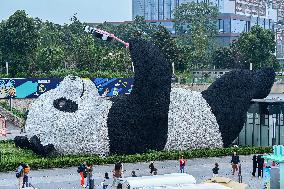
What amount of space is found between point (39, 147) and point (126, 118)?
17.8ft

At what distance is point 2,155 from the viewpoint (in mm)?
35375

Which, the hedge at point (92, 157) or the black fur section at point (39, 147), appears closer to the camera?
the hedge at point (92, 157)

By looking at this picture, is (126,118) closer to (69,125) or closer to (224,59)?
(69,125)

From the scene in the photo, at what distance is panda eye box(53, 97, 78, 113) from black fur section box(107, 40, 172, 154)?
2227 millimetres

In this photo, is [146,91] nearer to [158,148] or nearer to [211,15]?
[158,148]

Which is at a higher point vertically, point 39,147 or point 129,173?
point 39,147

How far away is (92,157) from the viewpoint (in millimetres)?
33938

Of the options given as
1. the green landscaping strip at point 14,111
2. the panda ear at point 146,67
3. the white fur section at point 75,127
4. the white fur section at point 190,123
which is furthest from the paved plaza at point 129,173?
the green landscaping strip at point 14,111

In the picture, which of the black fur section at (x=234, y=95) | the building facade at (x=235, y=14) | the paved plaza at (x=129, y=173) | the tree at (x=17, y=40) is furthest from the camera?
the building facade at (x=235, y=14)

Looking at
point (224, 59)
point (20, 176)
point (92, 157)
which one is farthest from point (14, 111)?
point (224, 59)

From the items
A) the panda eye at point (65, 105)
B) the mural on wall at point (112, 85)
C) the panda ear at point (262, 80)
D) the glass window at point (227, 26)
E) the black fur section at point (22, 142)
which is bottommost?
the black fur section at point (22, 142)

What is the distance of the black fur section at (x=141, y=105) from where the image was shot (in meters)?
34.7

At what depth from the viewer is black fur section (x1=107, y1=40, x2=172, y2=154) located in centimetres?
3469

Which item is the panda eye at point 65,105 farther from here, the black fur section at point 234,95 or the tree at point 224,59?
the tree at point 224,59
